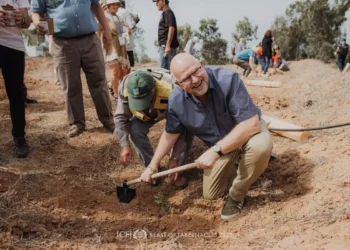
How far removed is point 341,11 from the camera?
920 inches

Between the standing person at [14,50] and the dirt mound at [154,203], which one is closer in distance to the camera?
the dirt mound at [154,203]

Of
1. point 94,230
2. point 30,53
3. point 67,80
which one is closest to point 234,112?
point 94,230

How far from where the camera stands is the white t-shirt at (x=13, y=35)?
3115 millimetres

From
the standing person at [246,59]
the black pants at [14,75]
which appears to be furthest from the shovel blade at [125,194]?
the standing person at [246,59]

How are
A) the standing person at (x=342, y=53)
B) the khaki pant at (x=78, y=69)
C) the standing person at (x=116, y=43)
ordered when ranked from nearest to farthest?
the khaki pant at (x=78, y=69), the standing person at (x=116, y=43), the standing person at (x=342, y=53)

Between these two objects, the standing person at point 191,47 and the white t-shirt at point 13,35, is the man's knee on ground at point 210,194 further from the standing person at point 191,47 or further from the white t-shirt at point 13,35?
the standing person at point 191,47

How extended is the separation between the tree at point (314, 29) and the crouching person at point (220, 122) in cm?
2182

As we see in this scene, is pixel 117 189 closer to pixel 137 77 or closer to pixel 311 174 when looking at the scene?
pixel 137 77

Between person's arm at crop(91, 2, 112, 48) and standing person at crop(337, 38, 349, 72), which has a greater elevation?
person's arm at crop(91, 2, 112, 48)

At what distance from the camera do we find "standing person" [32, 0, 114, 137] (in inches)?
141

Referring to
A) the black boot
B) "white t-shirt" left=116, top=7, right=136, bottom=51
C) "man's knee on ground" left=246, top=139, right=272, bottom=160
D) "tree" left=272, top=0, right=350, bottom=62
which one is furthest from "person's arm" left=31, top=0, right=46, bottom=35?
"tree" left=272, top=0, right=350, bottom=62

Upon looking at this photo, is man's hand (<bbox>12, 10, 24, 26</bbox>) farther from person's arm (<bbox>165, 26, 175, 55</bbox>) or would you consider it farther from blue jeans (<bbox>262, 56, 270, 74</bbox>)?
blue jeans (<bbox>262, 56, 270, 74</bbox>)

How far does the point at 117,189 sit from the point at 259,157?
120cm

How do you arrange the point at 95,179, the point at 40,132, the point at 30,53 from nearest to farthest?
the point at 95,179 < the point at 40,132 < the point at 30,53
